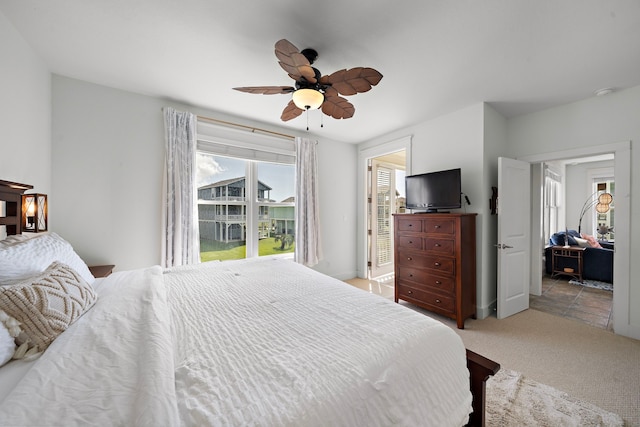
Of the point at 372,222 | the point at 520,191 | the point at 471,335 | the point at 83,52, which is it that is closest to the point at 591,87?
the point at 520,191

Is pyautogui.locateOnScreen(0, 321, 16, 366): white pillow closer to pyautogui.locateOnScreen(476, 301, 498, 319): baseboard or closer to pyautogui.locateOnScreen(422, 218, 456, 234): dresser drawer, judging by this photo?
pyautogui.locateOnScreen(422, 218, 456, 234): dresser drawer

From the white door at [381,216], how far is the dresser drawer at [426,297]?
1339 millimetres

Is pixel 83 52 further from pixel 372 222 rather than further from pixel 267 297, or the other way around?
pixel 372 222

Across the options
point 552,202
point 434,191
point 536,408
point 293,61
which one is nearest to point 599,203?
point 552,202

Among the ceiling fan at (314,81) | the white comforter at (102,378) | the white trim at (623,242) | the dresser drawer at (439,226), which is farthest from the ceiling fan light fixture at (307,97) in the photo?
the white trim at (623,242)

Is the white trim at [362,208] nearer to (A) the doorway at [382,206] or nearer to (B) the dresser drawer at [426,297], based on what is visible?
(A) the doorway at [382,206]

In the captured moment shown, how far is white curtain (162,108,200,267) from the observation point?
2764mm

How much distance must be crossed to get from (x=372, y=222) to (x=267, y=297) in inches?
134

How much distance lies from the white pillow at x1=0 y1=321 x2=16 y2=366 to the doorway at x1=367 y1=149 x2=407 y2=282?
13.8 ft

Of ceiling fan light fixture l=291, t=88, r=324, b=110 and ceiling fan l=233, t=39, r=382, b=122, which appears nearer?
ceiling fan l=233, t=39, r=382, b=122

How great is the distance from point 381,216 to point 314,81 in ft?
11.5

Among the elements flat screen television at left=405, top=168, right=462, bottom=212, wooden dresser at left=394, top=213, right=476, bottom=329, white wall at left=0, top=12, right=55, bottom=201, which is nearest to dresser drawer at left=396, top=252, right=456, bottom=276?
wooden dresser at left=394, top=213, right=476, bottom=329

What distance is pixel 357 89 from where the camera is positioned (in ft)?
5.90

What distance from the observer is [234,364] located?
0.85 m
